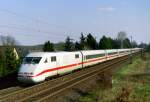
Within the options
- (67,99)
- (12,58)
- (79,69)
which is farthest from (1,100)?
(12,58)

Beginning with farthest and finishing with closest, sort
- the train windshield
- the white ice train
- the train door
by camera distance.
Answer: the train door
the train windshield
the white ice train

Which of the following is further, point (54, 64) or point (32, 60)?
point (54, 64)

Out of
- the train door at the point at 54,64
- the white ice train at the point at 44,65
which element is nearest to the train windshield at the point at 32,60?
the white ice train at the point at 44,65

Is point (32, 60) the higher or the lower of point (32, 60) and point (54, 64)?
the higher

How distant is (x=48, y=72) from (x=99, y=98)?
860cm

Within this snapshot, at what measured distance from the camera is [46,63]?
23469 millimetres

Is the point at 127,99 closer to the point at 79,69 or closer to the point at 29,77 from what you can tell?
the point at 29,77

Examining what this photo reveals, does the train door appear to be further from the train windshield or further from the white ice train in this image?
the train windshield

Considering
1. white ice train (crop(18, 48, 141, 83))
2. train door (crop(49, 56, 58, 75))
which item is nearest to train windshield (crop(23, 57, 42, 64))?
white ice train (crop(18, 48, 141, 83))

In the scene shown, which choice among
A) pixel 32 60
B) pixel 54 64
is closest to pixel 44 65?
pixel 32 60

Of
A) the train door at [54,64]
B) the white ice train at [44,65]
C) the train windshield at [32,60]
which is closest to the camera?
the white ice train at [44,65]

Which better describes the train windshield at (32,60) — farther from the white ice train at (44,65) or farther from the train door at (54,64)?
the train door at (54,64)

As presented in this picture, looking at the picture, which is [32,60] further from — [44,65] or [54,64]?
[54,64]

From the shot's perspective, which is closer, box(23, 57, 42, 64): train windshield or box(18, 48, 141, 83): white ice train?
box(18, 48, 141, 83): white ice train
